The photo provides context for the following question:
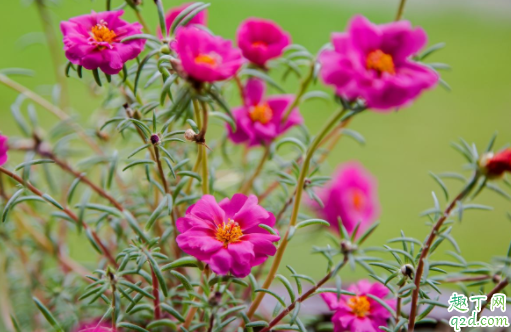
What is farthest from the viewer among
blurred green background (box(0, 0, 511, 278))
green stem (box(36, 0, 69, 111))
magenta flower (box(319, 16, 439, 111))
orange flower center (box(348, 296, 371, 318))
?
blurred green background (box(0, 0, 511, 278))

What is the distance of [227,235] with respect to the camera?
35 cm

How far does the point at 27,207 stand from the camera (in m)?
0.58

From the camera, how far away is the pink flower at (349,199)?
A: 0.62 metres

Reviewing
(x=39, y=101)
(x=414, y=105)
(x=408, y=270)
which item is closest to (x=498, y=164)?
(x=408, y=270)

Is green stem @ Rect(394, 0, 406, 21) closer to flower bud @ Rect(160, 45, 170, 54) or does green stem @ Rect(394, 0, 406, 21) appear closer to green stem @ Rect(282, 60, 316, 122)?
green stem @ Rect(282, 60, 316, 122)

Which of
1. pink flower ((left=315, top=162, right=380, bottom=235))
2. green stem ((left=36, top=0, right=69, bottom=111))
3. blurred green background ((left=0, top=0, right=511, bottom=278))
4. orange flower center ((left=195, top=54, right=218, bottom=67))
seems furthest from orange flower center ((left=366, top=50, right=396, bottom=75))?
blurred green background ((left=0, top=0, right=511, bottom=278))

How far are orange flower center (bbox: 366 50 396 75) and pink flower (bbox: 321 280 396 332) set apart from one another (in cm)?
19

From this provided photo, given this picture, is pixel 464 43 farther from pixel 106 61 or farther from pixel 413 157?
pixel 106 61

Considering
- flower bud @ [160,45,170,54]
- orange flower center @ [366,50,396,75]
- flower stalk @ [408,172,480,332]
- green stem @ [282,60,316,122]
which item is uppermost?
flower bud @ [160,45,170,54]

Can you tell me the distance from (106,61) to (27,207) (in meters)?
0.31

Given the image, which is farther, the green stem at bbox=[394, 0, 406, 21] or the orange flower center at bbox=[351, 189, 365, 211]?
the orange flower center at bbox=[351, 189, 365, 211]

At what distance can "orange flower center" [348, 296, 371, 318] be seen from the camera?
1.32ft

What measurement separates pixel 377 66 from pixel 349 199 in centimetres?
33

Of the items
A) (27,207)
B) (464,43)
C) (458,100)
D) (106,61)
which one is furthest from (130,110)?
(464,43)
